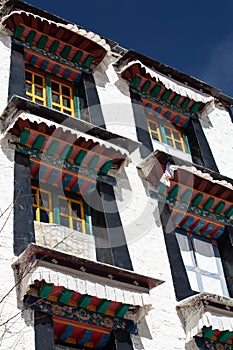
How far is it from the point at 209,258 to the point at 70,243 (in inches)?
93.2

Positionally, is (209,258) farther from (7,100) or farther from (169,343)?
(7,100)

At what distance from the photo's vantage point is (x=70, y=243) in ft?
28.4

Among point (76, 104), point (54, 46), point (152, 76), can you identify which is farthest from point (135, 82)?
point (54, 46)

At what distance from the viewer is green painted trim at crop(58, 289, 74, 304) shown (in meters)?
7.58

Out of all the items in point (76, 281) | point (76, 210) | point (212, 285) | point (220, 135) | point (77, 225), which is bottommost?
point (76, 281)

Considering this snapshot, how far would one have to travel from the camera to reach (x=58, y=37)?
1135 centimetres

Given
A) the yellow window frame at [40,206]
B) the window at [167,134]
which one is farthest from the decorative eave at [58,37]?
the yellow window frame at [40,206]

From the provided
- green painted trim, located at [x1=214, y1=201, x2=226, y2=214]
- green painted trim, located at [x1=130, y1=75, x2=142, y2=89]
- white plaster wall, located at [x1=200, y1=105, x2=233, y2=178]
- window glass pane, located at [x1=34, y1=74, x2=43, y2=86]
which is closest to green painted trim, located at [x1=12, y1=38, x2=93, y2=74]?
window glass pane, located at [x1=34, y1=74, x2=43, y2=86]

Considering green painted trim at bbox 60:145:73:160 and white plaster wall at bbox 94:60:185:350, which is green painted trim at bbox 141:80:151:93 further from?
green painted trim at bbox 60:145:73:160

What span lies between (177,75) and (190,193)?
10.7ft

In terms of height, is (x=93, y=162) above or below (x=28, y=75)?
below

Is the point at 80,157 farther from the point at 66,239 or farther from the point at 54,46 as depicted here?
the point at 54,46

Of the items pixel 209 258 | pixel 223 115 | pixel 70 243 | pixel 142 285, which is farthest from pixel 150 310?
pixel 223 115

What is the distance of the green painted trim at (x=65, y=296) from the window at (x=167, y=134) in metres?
4.50
